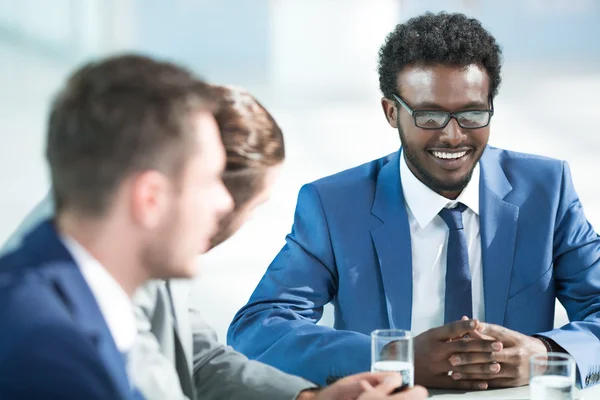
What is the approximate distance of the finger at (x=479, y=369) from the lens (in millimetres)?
2402

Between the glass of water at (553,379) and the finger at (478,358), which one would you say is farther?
the finger at (478,358)

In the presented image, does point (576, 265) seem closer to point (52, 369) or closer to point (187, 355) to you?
point (187, 355)

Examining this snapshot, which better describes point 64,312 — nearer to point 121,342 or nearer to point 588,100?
point 121,342

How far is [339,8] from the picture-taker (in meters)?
10.8

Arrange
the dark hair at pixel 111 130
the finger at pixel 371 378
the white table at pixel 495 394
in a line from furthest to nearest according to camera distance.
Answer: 1. the white table at pixel 495 394
2. the finger at pixel 371 378
3. the dark hair at pixel 111 130

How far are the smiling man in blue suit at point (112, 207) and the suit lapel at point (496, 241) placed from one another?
→ 1487mm

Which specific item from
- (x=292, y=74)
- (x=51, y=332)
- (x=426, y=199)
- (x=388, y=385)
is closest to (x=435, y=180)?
(x=426, y=199)

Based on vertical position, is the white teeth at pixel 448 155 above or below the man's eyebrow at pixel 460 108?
below

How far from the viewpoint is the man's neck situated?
1487 mm

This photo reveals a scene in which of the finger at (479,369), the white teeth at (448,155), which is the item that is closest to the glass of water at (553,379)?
the finger at (479,369)

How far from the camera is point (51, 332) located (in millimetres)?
1348

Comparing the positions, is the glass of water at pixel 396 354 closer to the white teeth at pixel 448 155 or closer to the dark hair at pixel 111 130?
the dark hair at pixel 111 130

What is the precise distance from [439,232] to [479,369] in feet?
2.00

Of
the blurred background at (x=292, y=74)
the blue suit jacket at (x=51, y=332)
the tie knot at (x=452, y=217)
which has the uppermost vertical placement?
the blue suit jacket at (x=51, y=332)
